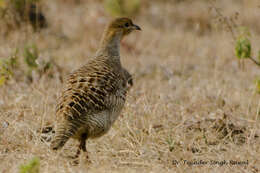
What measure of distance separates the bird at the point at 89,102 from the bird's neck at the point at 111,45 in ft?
1.00

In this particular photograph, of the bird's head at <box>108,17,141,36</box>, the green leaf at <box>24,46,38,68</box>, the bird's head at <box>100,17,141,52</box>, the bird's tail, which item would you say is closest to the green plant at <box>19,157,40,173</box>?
the bird's tail

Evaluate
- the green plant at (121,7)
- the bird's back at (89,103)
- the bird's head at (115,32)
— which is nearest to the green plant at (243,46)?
the bird's back at (89,103)

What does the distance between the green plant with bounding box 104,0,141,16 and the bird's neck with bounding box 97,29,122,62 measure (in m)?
4.46

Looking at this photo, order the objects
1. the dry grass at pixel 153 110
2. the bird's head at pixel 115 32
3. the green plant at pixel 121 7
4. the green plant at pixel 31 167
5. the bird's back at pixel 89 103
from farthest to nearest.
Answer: the green plant at pixel 121 7 < the bird's head at pixel 115 32 < the dry grass at pixel 153 110 < the bird's back at pixel 89 103 < the green plant at pixel 31 167

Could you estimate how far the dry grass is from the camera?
4480mm

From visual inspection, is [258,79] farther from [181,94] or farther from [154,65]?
[154,65]

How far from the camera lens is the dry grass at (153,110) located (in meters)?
4.48

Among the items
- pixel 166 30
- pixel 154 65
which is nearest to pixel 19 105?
pixel 154 65

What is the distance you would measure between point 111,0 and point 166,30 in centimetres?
157

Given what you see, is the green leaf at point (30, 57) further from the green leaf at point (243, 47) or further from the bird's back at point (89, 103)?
the green leaf at point (243, 47)

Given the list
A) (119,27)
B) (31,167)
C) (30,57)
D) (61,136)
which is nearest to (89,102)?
(61,136)

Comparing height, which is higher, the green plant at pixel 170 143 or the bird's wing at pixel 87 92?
the bird's wing at pixel 87 92

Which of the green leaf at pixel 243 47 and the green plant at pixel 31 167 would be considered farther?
the green leaf at pixel 243 47

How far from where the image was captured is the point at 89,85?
4.38 m
